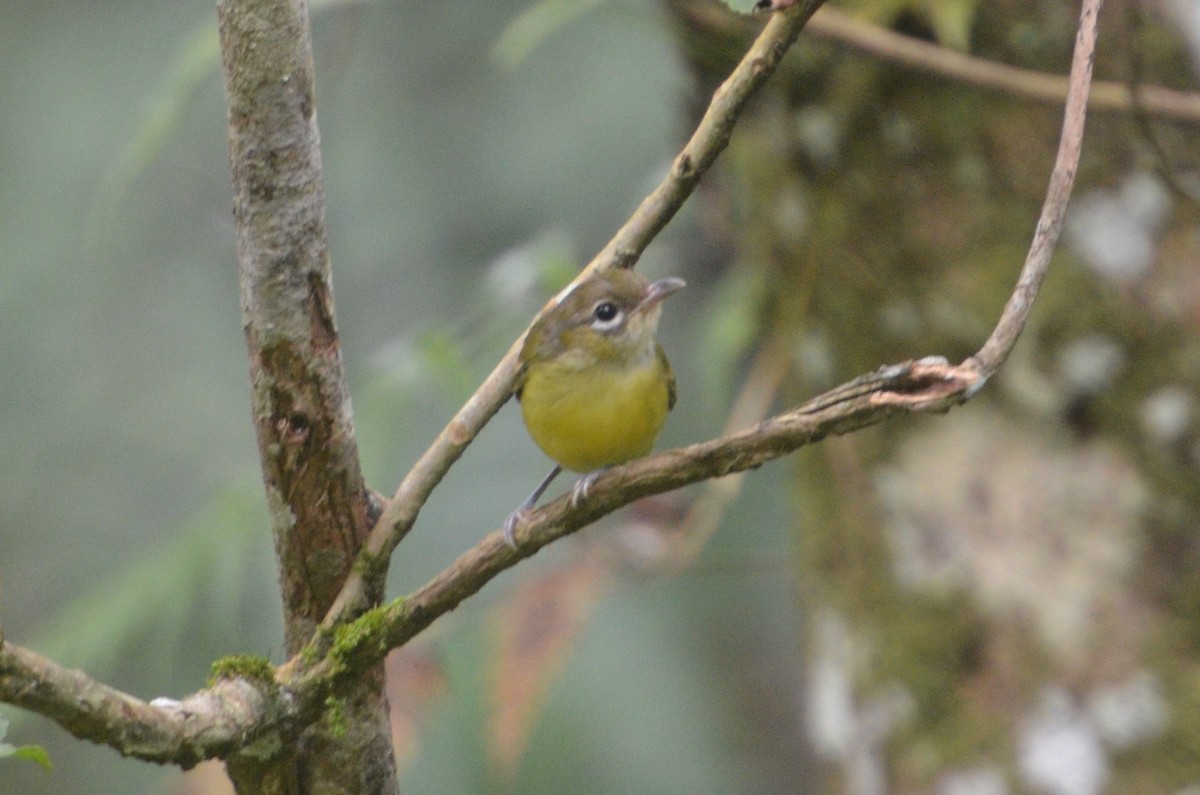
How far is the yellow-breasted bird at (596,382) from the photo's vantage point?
294 cm

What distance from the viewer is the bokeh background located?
3.14m

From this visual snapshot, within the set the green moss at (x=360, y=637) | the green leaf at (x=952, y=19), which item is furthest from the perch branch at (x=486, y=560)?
the green leaf at (x=952, y=19)

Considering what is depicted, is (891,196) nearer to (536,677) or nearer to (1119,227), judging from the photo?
(1119,227)

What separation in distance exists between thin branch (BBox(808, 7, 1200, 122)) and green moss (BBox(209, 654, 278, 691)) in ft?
6.90

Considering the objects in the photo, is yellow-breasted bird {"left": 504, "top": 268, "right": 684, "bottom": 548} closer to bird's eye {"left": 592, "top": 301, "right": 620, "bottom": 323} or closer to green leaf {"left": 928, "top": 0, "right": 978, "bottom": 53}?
bird's eye {"left": 592, "top": 301, "right": 620, "bottom": 323}

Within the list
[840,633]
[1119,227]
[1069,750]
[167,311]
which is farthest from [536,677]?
[167,311]

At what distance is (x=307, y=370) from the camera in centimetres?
175

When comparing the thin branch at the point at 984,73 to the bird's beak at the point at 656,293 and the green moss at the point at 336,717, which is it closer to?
the bird's beak at the point at 656,293

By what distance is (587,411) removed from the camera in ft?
9.64

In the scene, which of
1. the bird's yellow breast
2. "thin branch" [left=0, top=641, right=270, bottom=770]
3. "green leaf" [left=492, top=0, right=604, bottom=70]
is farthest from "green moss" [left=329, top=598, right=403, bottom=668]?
"green leaf" [left=492, top=0, right=604, bottom=70]

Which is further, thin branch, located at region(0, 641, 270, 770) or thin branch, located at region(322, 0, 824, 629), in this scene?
thin branch, located at region(322, 0, 824, 629)

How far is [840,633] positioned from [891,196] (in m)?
1.18

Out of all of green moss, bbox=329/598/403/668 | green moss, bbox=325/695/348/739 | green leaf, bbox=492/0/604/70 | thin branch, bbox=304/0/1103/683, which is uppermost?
green leaf, bbox=492/0/604/70

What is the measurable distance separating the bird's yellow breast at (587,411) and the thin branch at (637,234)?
872mm
